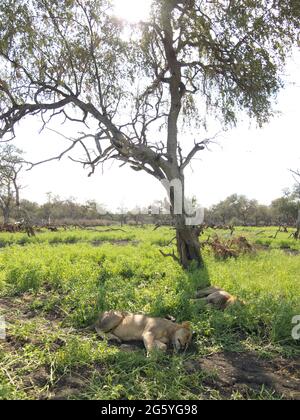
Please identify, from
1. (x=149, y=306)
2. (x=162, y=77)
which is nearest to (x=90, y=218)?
(x=162, y=77)

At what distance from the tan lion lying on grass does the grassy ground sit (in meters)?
0.16

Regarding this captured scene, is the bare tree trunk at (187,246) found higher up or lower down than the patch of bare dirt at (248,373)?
higher up

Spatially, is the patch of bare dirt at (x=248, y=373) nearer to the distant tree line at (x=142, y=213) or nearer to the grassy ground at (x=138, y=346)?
the grassy ground at (x=138, y=346)

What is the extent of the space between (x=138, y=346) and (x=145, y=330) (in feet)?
0.73

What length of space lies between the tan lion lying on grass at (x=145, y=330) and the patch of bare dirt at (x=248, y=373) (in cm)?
39

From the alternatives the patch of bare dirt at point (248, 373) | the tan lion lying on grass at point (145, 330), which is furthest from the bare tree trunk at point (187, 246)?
the patch of bare dirt at point (248, 373)

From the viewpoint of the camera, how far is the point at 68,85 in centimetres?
984

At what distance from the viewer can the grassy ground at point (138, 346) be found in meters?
4.04

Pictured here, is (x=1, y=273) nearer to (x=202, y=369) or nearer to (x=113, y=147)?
(x=113, y=147)

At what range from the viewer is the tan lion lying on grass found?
496 cm

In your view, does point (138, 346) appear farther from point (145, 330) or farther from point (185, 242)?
point (185, 242)

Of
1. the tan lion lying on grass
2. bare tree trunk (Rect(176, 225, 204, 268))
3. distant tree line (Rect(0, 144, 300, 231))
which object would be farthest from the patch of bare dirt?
distant tree line (Rect(0, 144, 300, 231))

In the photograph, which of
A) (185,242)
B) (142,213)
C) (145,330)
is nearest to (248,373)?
(145,330)

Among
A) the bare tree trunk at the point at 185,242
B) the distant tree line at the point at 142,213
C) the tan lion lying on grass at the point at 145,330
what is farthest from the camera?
the distant tree line at the point at 142,213
